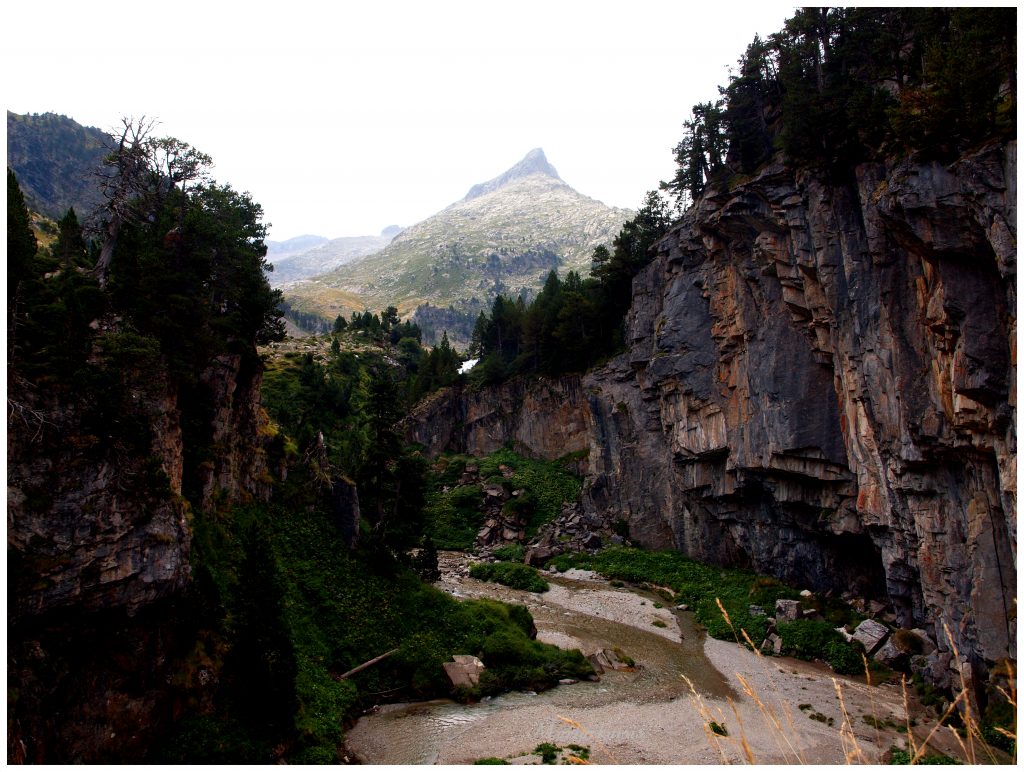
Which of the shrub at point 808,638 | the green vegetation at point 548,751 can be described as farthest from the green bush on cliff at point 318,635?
the shrub at point 808,638

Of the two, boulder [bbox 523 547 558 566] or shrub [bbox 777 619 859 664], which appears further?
boulder [bbox 523 547 558 566]

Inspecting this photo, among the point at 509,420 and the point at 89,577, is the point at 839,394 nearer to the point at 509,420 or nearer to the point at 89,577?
the point at 89,577

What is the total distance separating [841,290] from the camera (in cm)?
3016

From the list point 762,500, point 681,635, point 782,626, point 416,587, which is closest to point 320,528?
point 416,587

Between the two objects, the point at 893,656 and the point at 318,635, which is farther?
the point at 893,656

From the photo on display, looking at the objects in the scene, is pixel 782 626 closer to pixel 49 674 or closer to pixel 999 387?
pixel 999 387

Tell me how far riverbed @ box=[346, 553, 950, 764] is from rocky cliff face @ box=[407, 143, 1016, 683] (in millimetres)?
5218

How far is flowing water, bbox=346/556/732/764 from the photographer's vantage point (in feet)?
71.5

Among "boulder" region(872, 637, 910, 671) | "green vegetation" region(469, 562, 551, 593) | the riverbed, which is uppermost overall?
the riverbed

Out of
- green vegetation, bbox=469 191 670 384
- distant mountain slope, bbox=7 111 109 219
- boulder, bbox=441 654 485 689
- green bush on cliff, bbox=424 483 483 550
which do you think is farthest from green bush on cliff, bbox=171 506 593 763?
distant mountain slope, bbox=7 111 109 219

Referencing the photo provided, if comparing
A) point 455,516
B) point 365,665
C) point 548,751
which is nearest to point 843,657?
point 548,751

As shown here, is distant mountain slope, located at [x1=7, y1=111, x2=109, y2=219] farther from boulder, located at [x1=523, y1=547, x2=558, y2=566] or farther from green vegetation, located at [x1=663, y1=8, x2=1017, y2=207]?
green vegetation, located at [x1=663, y1=8, x2=1017, y2=207]

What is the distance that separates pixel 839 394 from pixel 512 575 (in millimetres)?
25410

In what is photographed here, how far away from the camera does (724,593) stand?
3888 centimetres
